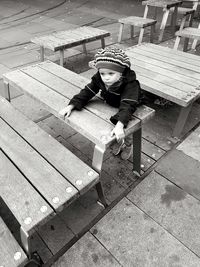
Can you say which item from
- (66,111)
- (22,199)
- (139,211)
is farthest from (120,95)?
(22,199)

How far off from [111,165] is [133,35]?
494cm

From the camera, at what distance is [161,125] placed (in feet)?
11.2

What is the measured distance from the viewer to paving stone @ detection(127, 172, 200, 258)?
7.01 feet

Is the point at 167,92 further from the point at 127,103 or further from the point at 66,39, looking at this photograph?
the point at 66,39

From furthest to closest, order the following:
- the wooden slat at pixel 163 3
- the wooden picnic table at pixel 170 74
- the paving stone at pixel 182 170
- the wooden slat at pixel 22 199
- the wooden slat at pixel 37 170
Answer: the wooden slat at pixel 163 3 → the wooden picnic table at pixel 170 74 → the paving stone at pixel 182 170 → the wooden slat at pixel 37 170 → the wooden slat at pixel 22 199

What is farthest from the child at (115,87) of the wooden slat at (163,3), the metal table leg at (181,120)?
the wooden slat at (163,3)

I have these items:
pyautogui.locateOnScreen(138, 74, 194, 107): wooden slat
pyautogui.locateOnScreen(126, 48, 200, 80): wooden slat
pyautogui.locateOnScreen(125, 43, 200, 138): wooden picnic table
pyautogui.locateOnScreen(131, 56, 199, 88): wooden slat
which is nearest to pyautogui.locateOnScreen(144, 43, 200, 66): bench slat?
pyautogui.locateOnScreen(125, 43, 200, 138): wooden picnic table

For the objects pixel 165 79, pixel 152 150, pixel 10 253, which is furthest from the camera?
pixel 165 79

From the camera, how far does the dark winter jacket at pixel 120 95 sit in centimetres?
204

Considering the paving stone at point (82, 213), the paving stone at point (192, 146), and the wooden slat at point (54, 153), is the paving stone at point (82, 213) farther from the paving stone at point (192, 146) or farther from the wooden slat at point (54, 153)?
the paving stone at point (192, 146)

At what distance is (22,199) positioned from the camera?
1649 mm

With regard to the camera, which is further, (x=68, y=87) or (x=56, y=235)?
(x=68, y=87)

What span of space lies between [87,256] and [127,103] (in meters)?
1.28

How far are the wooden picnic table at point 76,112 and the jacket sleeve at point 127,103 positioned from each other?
10 centimetres
